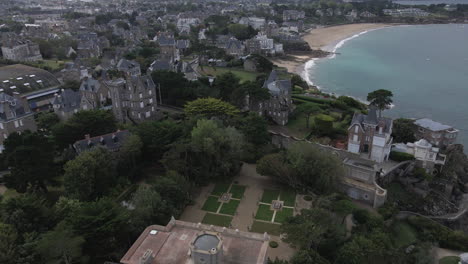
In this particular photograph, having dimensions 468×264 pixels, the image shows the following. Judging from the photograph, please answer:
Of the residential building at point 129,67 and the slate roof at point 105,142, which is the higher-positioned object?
the residential building at point 129,67

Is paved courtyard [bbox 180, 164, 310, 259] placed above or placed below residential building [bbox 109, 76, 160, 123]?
below

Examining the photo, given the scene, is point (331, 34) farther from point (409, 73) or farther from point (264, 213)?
point (264, 213)

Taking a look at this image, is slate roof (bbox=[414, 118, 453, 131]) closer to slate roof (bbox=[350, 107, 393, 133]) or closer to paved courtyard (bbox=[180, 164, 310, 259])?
slate roof (bbox=[350, 107, 393, 133])

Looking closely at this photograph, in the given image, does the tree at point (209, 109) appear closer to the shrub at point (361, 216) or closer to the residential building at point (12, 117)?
the residential building at point (12, 117)

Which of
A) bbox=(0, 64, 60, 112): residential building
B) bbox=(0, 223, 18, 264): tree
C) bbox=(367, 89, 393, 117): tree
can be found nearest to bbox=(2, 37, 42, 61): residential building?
bbox=(0, 64, 60, 112): residential building

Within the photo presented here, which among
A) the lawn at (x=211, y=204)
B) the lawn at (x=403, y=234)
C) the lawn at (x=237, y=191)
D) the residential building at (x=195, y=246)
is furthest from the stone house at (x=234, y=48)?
the residential building at (x=195, y=246)

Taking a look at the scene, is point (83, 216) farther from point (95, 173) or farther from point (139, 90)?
point (139, 90)
